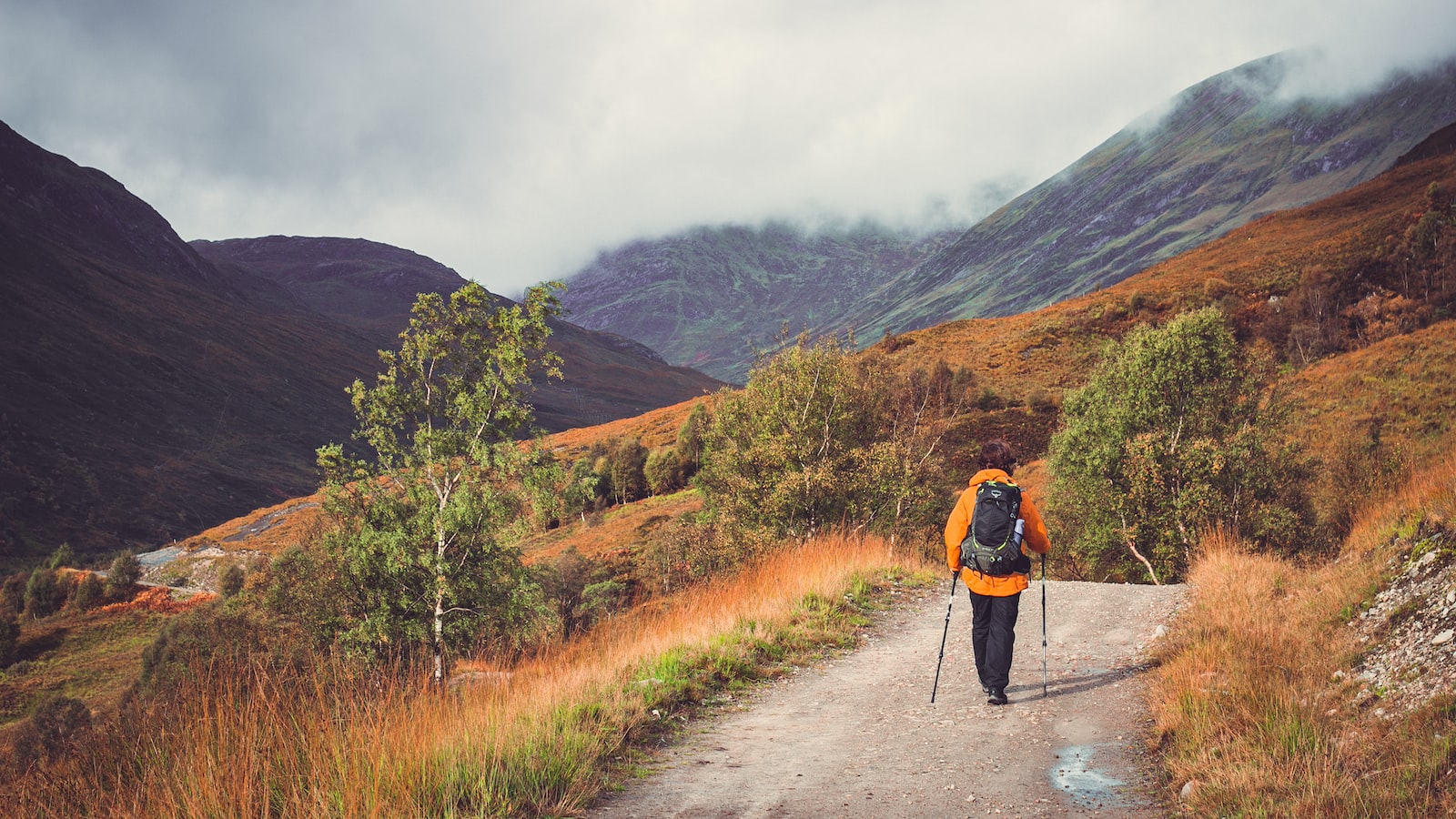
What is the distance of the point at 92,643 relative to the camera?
167 ft

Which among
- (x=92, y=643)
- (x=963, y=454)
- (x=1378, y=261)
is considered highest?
(x=1378, y=261)

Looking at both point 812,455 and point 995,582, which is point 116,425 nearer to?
point 812,455

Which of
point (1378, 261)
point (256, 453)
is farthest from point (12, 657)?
point (256, 453)

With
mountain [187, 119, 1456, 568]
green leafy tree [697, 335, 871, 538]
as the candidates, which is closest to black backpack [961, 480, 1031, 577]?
green leafy tree [697, 335, 871, 538]

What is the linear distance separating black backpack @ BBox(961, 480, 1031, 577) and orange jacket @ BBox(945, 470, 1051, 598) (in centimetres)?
5

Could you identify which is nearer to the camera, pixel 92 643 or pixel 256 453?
pixel 92 643

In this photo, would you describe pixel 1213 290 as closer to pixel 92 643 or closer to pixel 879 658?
pixel 879 658

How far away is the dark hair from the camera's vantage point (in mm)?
7164

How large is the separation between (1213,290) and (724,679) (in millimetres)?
72861

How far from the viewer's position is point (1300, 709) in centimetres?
470

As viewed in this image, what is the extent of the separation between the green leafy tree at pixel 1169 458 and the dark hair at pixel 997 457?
67.9ft

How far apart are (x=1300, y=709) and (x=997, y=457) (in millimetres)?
3042

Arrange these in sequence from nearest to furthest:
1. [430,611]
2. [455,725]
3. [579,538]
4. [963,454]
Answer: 1. [455,725]
2. [430,611]
3. [963,454]
4. [579,538]

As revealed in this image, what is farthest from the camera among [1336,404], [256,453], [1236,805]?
[256,453]
